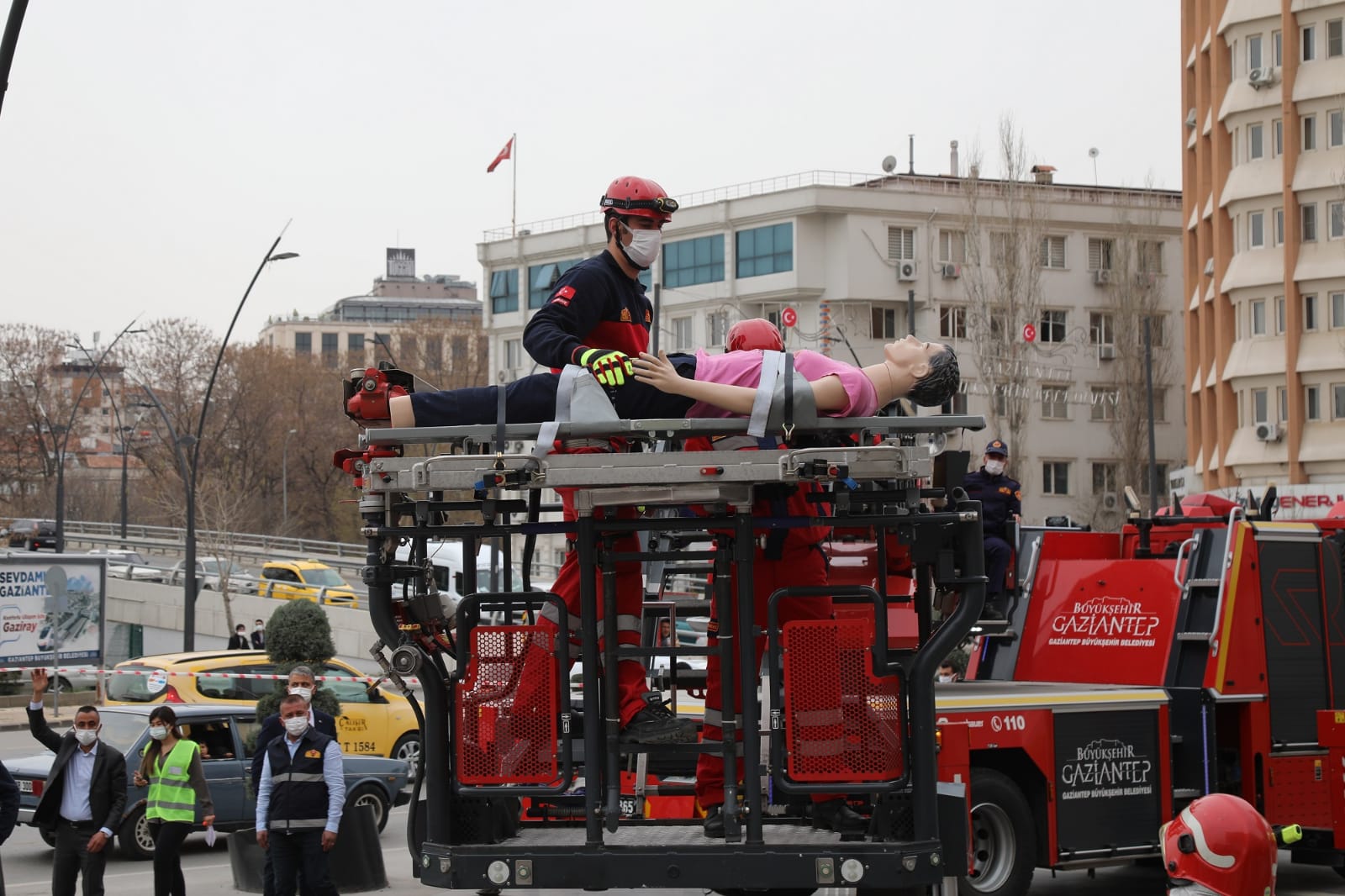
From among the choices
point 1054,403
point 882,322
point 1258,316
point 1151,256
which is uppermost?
point 1151,256

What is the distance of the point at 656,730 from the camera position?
20.1 ft

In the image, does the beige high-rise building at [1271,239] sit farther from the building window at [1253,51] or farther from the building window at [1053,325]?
the building window at [1053,325]

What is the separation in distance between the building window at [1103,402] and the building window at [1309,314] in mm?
16027

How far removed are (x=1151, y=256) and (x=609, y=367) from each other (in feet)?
202

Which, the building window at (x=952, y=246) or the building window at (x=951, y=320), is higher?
the building window at (x=952, y=246)

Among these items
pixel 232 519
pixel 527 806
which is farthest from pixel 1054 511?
pixel 527 806

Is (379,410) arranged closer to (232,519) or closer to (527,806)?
(527,806)

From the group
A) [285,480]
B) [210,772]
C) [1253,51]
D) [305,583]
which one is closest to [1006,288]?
[1253,51]

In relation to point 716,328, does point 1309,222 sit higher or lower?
higher

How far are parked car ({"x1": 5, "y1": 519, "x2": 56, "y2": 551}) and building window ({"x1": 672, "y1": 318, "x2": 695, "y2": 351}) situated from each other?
22795 mm

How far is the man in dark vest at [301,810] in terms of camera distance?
10289 mm

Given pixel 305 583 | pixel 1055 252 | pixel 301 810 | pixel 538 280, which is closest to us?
pixel 301 810

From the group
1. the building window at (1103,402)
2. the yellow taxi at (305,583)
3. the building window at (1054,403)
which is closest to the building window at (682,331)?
the building window at (1054,403)

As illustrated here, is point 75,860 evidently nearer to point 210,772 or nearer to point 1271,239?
point 210,772
